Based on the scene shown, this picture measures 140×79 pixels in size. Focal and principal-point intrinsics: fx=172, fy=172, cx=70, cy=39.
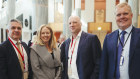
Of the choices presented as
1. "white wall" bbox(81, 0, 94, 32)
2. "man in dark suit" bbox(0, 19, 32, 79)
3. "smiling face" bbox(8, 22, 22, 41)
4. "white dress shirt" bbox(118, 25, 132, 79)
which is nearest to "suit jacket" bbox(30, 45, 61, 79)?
"man in dark suit" bbox(0, 19, 32, 79)

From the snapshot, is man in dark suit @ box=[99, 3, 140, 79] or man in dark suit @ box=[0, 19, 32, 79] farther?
man in dark suit @ box=[0, 19, 32, 79]

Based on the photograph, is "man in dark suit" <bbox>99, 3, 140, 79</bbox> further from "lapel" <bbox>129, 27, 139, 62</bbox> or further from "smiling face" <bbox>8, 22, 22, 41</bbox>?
"smiling face" <bbox>8, 22, 22, 41</bbox>

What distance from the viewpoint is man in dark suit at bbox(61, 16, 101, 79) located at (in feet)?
8.83

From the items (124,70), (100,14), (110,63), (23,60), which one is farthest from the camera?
(100,14)

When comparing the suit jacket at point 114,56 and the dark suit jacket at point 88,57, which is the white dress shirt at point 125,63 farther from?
the dark suit jacket at point 88,57

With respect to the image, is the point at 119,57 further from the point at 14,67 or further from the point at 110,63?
the point at 14,67

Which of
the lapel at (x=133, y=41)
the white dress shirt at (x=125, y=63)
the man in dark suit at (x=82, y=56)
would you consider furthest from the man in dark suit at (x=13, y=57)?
the lapel at (x=133, y=41)

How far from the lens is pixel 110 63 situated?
2236 millimetres

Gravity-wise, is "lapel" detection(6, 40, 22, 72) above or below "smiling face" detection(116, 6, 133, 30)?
below

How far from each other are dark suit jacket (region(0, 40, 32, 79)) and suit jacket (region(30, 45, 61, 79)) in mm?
276

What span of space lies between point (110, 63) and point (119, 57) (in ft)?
0.56

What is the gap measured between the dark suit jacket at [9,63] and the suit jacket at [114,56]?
4.27 feet

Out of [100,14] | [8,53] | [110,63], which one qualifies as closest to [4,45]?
[8,53]

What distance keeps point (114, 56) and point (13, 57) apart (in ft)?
4.99
